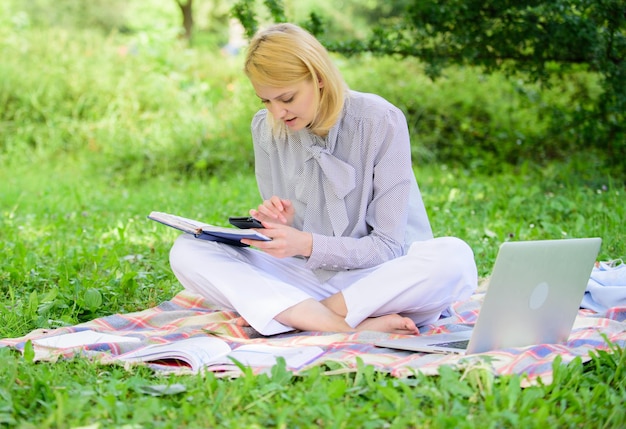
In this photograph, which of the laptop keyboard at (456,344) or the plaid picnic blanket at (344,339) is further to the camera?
the laptop keyboard at (456,344)

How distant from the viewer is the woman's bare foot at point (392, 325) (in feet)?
9.91

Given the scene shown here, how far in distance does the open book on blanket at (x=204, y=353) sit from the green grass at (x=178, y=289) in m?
0.08

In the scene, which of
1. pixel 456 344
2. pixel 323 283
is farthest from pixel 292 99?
pixel 456 344

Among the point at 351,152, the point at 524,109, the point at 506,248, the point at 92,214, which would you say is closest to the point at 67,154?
the point at 92,214

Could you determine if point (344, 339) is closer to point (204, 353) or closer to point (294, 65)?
point (204, 353)

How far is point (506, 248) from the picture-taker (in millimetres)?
2359

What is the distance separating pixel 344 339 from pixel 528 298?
688mm

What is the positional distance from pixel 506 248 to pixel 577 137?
4.40 metres

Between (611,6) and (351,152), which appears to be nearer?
(351,152)

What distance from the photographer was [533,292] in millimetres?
2568

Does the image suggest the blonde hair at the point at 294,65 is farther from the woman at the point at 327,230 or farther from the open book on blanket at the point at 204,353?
the open book on blanket at the point at 204,353

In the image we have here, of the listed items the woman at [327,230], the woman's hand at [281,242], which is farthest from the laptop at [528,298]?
the woman's hand at [281,242]

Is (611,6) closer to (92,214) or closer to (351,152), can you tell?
(351,152)

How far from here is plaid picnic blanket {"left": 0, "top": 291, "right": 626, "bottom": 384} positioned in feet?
8.34
